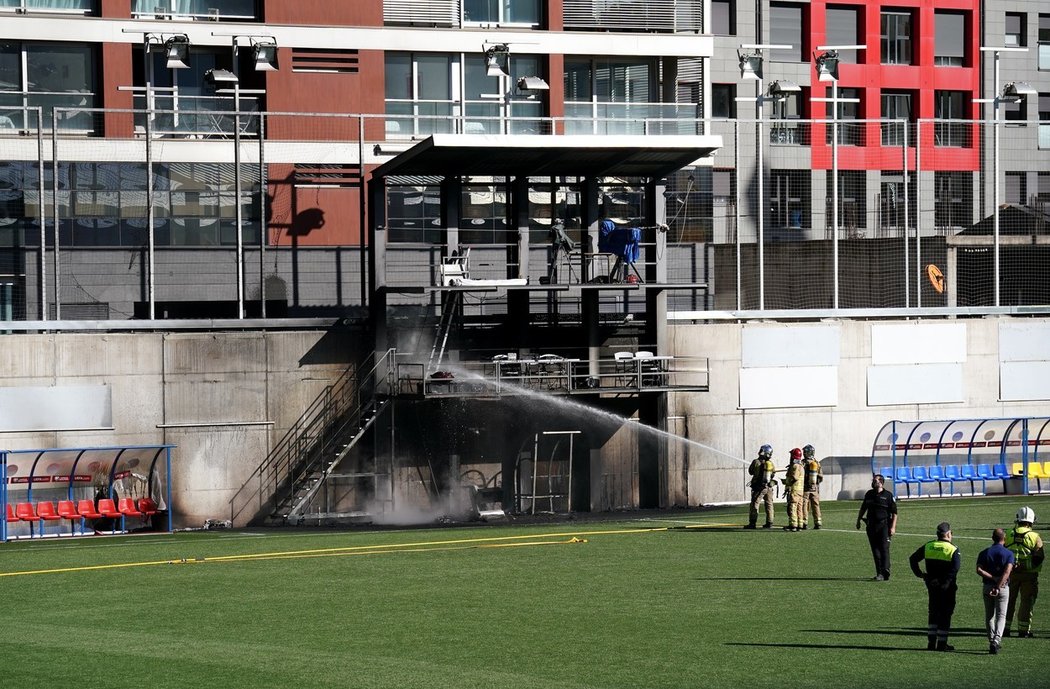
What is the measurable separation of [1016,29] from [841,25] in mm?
9709

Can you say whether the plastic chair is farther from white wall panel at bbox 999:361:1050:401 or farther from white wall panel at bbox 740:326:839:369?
white wall panel at bbox 999:361:1050:401

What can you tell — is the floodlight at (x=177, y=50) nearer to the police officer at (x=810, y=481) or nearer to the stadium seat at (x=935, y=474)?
the police officer at (x=810, y=481)

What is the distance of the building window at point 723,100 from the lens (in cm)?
7462

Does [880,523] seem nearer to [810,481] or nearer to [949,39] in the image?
[810,481]

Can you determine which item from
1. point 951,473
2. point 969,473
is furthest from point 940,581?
point 969,473

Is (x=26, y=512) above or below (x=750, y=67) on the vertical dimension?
below

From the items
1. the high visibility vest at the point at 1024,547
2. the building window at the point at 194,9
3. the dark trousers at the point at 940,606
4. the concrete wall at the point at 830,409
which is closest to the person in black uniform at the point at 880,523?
the high visibility vest at the point at 1024,547

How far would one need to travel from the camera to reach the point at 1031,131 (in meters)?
63.2

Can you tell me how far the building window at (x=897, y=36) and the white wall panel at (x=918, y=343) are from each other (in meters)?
32.8

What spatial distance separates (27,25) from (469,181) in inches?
544

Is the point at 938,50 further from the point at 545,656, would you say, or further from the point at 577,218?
the point at 545,656

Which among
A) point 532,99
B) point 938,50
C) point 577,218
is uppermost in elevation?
point 938,50

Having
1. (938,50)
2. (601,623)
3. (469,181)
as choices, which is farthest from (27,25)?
(938,50)

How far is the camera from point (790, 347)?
1796 inches
